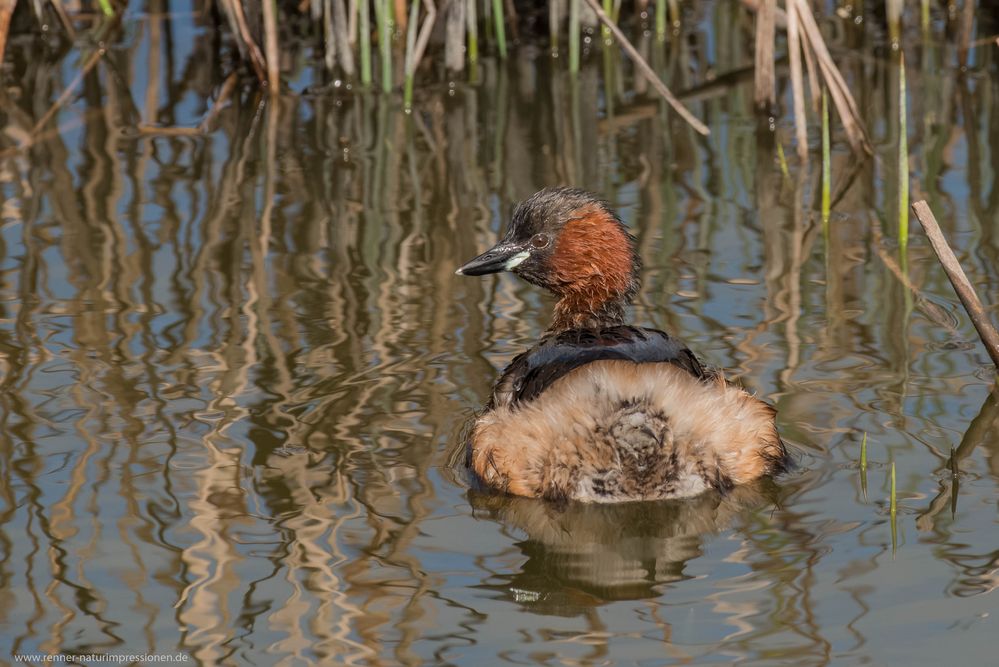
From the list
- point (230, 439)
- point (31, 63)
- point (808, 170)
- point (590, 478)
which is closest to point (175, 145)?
point (31, 63)

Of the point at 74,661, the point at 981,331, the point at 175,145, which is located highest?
the point at 175,145

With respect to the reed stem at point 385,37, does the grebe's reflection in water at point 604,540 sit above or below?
below

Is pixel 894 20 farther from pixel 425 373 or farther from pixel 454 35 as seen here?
pixel 425 373

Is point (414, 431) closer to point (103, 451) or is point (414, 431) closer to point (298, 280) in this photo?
point (103, 451)

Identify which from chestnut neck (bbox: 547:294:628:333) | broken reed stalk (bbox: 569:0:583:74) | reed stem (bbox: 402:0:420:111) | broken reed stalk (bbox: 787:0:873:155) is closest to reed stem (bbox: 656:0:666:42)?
broken reed stalk (bbox: 569:0:583:74)

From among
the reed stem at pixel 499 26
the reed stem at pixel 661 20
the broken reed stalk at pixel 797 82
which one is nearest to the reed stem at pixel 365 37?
the reed stem at pixel 499 26

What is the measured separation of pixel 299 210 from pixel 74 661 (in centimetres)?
398

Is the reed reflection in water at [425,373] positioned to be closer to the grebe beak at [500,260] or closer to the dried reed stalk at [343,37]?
the dried reed stalk at [343,37]

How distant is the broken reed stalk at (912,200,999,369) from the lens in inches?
204

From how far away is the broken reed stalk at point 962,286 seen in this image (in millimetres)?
5176

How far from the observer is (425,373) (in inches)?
213

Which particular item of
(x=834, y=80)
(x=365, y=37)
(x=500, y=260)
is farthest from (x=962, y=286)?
(x=365, y=37)

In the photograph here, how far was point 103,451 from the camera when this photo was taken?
4.79 meters

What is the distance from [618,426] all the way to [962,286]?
1.63m
